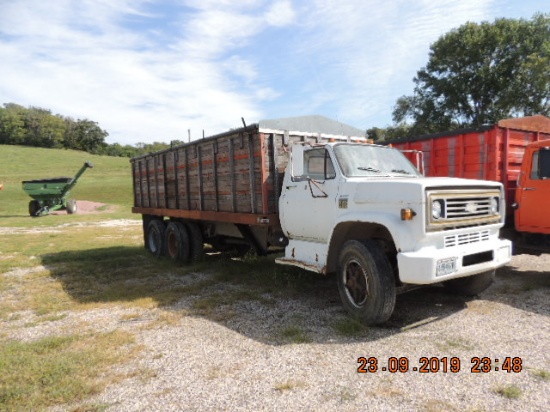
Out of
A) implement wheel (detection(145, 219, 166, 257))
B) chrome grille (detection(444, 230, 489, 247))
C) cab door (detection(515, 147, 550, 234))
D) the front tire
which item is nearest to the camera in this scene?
chrome grille (detection(444, 230, 489, 247))

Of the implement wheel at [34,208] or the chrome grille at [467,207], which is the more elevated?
the chrome grille at [467,207]

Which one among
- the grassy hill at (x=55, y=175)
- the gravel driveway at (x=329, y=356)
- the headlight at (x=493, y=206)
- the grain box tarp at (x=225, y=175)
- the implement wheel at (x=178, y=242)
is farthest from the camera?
the grassy hill at (x=55, y=175)

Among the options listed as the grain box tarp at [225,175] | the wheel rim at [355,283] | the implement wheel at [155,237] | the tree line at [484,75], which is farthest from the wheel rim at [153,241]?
the tree line at [484,75]

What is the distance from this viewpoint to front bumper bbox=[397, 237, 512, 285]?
3.95 metres

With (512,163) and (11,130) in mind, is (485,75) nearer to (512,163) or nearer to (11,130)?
(512,163)

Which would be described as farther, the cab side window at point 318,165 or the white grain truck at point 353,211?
the cab side window at point 318,165

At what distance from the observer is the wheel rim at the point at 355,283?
463cm

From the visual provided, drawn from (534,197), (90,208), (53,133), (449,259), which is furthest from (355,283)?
(53,133)

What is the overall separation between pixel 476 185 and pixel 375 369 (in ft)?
7.99

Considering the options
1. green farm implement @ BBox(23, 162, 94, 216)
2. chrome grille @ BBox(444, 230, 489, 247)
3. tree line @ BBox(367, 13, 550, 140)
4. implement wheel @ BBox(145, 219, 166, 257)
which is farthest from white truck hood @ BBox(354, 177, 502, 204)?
tree line @ BBox(367, 13, 550, 140)
